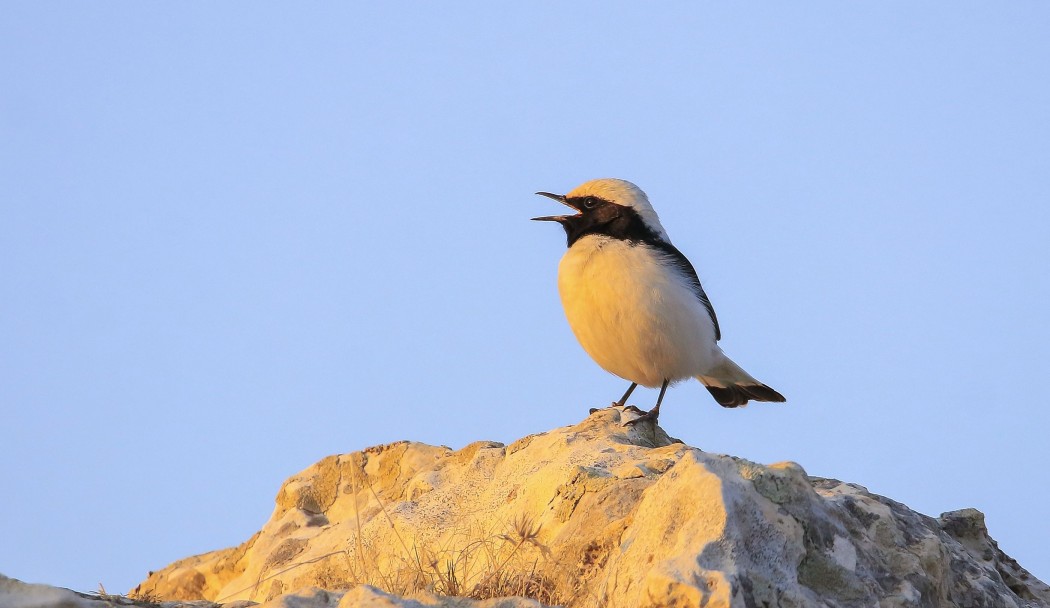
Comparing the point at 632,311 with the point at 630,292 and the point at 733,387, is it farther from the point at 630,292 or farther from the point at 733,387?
the point at 733,387

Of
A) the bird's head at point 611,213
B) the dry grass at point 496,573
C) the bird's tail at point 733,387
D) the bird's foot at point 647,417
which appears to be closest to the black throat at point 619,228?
the bird's head at point 611,213

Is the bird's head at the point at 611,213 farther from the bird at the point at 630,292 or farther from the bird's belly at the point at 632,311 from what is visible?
the bird's belly at the point at 632,311

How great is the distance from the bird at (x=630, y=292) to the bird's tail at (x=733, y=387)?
0.27 metres

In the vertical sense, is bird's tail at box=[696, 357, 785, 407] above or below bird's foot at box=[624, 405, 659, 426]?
above

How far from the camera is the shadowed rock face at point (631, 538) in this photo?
14.2 feet

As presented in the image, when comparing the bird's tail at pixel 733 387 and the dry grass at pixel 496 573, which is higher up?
the bird's tail at pixel 733 387

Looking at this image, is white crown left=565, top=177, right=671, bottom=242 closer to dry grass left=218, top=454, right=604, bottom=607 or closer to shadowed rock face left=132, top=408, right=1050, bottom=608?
shadowed rock face left=132, top=408, right=1050, bottom=608

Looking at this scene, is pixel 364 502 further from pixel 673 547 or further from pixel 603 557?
pixel 673 547

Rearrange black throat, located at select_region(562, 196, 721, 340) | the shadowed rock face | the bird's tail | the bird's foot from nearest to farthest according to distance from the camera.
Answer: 1. the shadowed rock face
2. the bird's foot
3. black throat, located at select_region(562, 196, 721, 340)
4. the bird's tail

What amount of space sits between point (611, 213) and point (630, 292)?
1.00 meters

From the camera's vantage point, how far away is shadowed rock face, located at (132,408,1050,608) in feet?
14.2

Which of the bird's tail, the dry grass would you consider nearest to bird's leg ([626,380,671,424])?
the bird's tail

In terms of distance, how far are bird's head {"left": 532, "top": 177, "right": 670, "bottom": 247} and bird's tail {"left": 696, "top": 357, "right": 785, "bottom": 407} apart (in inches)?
52.0

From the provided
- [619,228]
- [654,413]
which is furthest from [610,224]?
[654,413]
